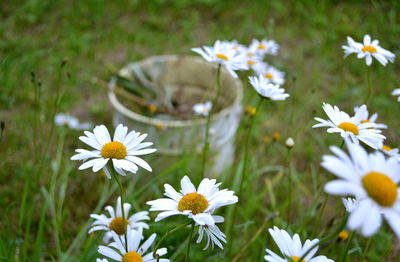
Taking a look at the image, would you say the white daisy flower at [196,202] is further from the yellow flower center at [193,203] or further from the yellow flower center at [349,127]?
the yellow flower center at [349,127]

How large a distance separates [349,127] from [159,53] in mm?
1907

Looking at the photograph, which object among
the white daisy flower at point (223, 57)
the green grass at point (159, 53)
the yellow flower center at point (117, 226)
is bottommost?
the green grass at point (159, 53)

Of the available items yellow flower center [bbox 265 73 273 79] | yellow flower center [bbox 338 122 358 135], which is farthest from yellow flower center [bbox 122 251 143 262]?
yellow flower center [bbox 265 73 273 79]

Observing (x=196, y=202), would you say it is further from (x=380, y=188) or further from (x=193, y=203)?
(x=380, y=188)

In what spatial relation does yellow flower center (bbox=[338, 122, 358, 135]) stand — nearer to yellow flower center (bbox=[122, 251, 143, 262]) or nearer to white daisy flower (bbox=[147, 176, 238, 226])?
white daisy flower (bbox=[147, 176, 238, 226])

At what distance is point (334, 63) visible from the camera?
242 cm

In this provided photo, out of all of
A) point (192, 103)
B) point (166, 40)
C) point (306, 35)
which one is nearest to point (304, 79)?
point (306, 35)

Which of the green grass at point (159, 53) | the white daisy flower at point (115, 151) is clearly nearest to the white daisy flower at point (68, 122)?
the green grass at point (159, 53)

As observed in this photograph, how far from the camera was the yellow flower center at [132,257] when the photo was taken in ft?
2.25

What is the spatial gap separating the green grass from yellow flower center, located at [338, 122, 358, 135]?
48cm

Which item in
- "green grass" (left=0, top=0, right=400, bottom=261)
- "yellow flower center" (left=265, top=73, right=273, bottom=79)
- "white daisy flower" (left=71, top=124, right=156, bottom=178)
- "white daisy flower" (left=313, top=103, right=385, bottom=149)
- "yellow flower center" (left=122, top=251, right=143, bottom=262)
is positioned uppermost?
"white daisy flower" (left=71, top=124, right=156, bottom=178)

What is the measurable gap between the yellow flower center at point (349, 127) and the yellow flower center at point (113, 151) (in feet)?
1.24

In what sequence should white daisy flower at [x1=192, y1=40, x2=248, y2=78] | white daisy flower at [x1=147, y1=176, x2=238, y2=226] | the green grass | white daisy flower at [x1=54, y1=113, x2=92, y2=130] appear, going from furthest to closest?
white daisy flower at [x1=54, y1=113, x2=92, y2=130] → the green grass → white daisy flower at [x1=192, y1=40, x2=248, y2=78] → white daisy flower at [x1=147, y1=176, x2=238, y2=226]

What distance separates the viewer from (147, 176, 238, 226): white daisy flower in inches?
22.3
